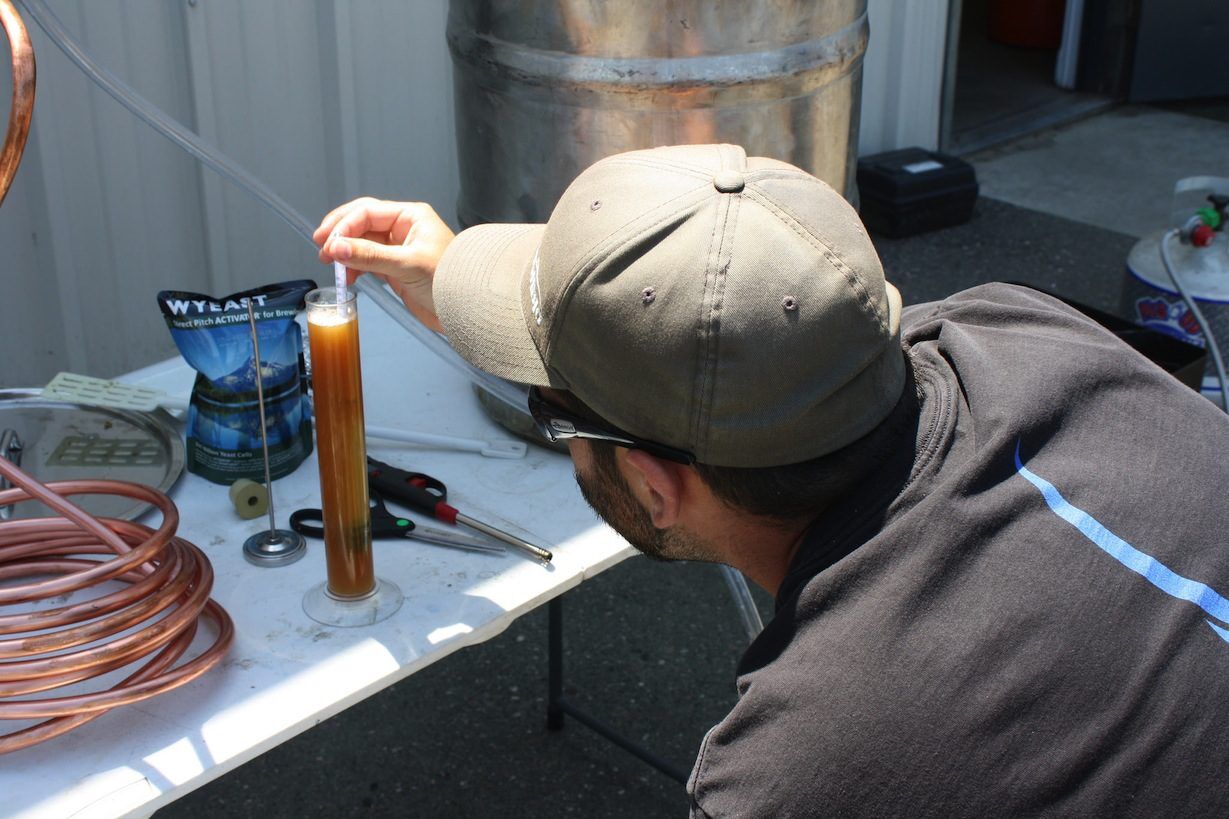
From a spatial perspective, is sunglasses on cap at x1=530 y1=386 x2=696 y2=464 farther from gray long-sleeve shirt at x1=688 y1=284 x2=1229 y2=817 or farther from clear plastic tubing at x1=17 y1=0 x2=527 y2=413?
clear plastic tubing at x1=17 y1=0 x2=527 y2=413

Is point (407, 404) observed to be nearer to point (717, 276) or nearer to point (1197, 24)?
point (717, 276)

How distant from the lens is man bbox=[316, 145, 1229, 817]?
85 cm

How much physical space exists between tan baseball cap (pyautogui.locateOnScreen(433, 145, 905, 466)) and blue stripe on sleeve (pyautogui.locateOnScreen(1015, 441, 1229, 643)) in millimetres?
153

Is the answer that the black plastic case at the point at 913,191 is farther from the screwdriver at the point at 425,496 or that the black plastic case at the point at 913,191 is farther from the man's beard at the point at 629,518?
the man's beard at the point at 629,518

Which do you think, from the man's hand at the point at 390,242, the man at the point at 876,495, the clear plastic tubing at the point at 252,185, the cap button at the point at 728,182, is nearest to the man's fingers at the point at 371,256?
the man's hand at the point at 390,242

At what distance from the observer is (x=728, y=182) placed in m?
0.94

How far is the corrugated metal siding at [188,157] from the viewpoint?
2.27m

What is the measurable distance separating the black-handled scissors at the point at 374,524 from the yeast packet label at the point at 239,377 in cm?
9

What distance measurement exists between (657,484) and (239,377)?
562mm

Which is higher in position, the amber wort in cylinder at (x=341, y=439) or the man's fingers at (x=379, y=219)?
the man's fingers at (x=379, y=219)

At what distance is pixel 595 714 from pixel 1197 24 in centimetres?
405

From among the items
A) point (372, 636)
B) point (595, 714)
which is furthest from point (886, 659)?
point (595, 714)

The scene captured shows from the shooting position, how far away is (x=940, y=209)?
392cm

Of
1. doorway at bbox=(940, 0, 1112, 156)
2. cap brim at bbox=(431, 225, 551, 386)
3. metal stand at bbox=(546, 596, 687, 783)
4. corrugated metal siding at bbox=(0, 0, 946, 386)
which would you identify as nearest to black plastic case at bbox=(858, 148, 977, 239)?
doorway at bbox=(940, 0, 1112, 156)
